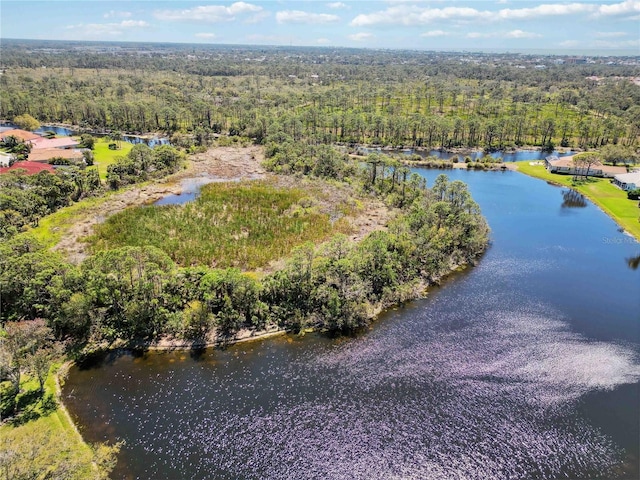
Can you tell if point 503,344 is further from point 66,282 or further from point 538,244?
point 66,282

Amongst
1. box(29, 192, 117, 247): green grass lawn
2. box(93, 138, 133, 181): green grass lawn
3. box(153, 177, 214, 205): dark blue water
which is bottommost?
box(29, 192, 117, 247): green grass lawn

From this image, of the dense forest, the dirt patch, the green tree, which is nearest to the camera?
the dirt patch

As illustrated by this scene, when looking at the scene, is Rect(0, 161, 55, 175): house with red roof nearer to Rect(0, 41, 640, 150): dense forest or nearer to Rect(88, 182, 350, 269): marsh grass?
Rect(88, 182, 350, 269): marsh grass

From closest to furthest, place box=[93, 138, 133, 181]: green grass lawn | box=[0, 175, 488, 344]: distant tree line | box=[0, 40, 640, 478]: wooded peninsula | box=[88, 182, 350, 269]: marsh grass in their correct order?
box=[0, 40, 640, 478]: wooded peninsula, box=[0, 175, 488, 344]: distant tree line, box=[88, 182, 350, 269]: marsh grass, box=[93, 138, 133, 181]: green grass lawn

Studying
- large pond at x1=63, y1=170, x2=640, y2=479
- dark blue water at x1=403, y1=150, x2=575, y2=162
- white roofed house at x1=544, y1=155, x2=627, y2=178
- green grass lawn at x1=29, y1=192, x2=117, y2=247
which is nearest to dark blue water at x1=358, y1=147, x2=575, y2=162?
dark blue water at x1=403, y1=150, x2=575, y2=162

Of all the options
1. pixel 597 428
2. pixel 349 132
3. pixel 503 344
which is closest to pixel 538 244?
pixel 503 344

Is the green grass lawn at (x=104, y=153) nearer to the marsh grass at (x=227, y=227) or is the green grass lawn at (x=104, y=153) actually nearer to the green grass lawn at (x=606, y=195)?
the marsh grass at (x=227, y=227)

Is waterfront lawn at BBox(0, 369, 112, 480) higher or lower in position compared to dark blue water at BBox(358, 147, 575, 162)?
lower
